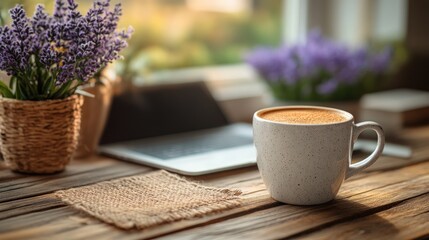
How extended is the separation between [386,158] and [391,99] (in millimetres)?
437

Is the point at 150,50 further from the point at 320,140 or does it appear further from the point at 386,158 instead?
the point at 320,140

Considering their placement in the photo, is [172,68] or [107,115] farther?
[172,68]

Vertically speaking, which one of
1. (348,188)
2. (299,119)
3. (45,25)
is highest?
(45,25)

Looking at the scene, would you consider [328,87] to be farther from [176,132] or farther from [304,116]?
[304,116]

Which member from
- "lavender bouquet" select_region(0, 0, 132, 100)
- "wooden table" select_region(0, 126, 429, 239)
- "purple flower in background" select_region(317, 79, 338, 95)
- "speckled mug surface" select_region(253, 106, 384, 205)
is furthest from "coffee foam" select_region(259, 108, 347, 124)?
"purple flower in background" select_region(317, 79, 338, 95)

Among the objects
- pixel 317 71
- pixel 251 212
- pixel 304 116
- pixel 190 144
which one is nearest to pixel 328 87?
pixel 317 71

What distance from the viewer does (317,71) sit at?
4.89 ft

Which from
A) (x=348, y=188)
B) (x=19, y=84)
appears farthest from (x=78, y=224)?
(x=348, y=188)

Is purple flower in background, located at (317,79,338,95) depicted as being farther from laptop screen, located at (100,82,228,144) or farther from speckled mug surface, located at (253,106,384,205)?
speckled mug surface, located at (253,106,384,205)

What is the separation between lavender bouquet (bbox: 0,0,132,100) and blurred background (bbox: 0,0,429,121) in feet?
0.88

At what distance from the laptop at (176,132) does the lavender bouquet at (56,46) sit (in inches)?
8.9

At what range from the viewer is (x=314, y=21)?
1.88 meters

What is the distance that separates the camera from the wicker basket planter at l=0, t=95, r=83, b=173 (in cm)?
106

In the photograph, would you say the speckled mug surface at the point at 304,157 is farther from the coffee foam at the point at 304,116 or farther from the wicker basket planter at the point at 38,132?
the wicker basket planter at the point at 38,132
